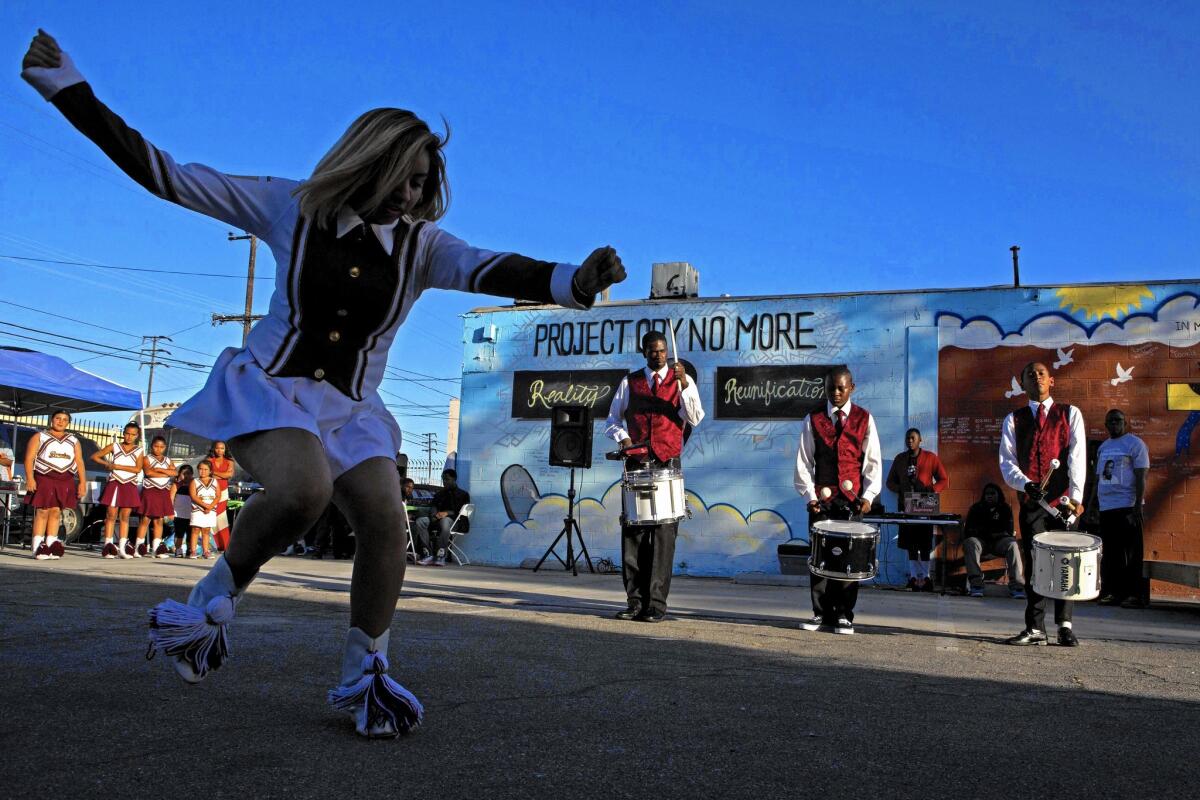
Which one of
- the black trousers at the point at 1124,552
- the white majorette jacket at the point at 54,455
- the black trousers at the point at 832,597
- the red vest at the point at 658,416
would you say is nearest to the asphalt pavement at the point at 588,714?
the black trousers at the point at 832,597

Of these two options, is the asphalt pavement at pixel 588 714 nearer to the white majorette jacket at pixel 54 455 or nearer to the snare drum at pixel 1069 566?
the snare drum at pixel 1069 566

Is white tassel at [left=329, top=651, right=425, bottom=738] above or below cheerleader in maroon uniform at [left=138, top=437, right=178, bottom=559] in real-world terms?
below

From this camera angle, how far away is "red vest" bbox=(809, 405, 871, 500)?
7.36 meters

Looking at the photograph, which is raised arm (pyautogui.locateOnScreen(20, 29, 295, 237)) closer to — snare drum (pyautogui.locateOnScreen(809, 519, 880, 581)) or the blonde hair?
the blonde hair

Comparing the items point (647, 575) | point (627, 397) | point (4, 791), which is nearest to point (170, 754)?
point (4, 791)

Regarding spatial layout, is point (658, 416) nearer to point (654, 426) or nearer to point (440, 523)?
point (654, 426)

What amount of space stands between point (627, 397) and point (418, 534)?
31.8 feet

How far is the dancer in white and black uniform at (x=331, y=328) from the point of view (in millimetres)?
2859

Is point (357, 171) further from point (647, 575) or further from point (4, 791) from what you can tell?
point (647, 575)

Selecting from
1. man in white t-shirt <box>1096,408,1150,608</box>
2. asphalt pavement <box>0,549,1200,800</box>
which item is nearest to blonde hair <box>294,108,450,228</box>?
asphalt pavement <box>0,549,1200,800</box>

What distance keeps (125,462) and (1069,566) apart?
11850 millimetres

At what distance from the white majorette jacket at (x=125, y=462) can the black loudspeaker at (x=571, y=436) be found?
5570 millimetres

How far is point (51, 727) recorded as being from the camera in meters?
2.73

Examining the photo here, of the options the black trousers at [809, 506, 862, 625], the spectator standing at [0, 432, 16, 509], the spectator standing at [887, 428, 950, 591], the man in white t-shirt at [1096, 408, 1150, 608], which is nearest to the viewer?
the black trousers at [809, 506, 862, 625]
